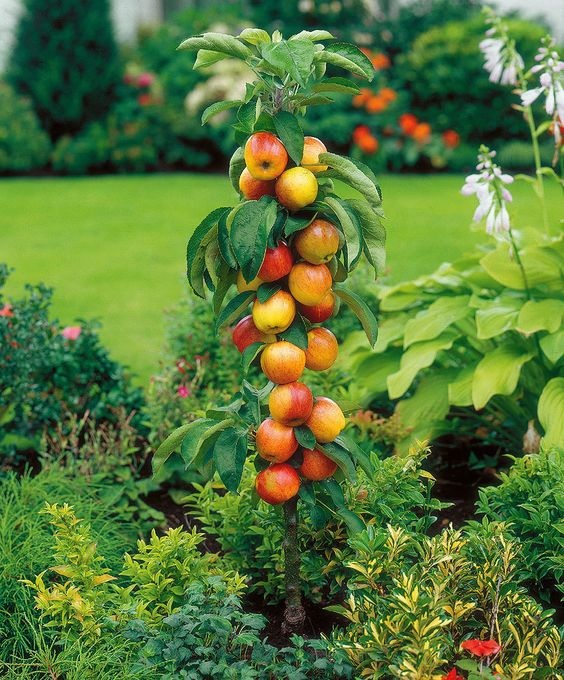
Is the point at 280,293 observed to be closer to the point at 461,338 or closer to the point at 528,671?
the point at 528,671

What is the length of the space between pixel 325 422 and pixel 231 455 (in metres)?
0.25

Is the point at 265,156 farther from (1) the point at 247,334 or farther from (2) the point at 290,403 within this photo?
(2) the point at 290,403

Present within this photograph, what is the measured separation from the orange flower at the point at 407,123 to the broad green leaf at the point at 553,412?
25.1 feet

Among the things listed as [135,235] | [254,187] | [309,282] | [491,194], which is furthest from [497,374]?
[135,235]

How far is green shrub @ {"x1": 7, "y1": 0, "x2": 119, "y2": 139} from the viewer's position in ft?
37.4

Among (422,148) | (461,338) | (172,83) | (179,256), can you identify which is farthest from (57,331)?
(172,83)

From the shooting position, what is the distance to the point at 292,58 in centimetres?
214

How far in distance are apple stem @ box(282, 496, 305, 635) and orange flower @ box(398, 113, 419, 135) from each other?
8610 millimetres

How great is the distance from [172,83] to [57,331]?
821 cm

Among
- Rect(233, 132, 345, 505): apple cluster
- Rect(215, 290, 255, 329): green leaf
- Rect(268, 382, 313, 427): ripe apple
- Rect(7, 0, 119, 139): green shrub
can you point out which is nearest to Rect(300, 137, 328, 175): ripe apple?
Rect(233, 132, 345, 505): apple cluster

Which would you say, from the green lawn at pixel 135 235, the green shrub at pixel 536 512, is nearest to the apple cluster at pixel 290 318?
the green shrub at pixel 536 512

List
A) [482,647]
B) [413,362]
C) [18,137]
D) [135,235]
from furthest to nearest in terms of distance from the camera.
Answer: [18,137] → [135,235] → [413,362] → [482,647]

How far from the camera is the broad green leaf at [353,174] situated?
2338 mm

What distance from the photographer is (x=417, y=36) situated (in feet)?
38.7
